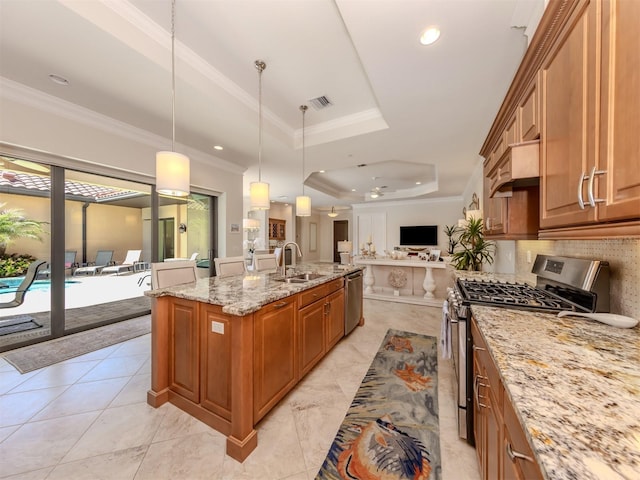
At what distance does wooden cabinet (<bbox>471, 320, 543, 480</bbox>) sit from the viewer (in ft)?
2.10

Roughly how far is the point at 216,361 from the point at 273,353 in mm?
370

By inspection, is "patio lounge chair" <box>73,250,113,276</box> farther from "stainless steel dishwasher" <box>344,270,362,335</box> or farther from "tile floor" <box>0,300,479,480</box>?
"stainless steel dishwasher" <box>344,270,362,335</box>

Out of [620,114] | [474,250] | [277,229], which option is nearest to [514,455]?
[620,114]

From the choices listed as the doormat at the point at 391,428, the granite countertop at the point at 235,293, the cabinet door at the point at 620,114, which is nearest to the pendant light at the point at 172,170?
the granite countertop at the point at 235,293

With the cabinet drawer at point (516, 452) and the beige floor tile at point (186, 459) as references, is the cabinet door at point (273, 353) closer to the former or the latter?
the beige floor tile at point (186, 459)

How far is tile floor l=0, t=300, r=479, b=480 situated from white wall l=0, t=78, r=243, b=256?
90.3 inches

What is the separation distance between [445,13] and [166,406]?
134 inches

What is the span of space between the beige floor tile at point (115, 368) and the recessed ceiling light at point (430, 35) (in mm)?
3749

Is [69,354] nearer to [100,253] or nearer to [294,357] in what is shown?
[100,253]

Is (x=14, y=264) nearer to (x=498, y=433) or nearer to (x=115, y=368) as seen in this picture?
(x=115, y=368)

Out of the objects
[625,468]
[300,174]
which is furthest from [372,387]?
[300,174]

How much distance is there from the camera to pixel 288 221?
10.0 metres

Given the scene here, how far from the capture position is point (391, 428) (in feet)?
5.54

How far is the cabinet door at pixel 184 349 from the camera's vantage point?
1.73 m
